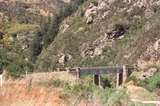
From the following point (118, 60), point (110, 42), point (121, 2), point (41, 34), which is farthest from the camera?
point (41, 34)

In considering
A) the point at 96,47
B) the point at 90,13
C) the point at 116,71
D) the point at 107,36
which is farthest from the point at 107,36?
the point at 116,71

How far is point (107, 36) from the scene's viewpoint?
10206 cm

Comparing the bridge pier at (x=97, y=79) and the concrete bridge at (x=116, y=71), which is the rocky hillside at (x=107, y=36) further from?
the bridge pier at (x=97, y=79)

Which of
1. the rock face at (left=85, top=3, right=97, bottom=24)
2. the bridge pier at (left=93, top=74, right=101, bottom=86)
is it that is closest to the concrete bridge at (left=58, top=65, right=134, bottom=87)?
the bridge pier at (left=93, top=74, right=101, bottom=86)

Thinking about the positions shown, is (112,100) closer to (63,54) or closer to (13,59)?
(13,59)

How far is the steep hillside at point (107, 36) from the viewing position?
93875 millimetres

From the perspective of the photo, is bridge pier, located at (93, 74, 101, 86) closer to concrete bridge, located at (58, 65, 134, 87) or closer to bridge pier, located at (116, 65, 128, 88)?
concrete bridge, located at (58, 65, 134, 87)

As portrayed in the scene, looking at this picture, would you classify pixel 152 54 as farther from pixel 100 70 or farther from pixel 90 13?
pixel 90 13

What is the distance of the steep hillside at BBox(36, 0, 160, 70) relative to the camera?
93875mm

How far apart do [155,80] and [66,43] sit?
62.3m

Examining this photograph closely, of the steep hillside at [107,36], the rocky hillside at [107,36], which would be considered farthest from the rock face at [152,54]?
the steep hillside at [107,36]

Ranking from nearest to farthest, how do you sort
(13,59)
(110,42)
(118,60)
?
(13,59) < (118,60) < (110,42)

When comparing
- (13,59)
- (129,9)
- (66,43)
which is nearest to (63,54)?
(66,43)

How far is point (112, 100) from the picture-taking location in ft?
45.2
